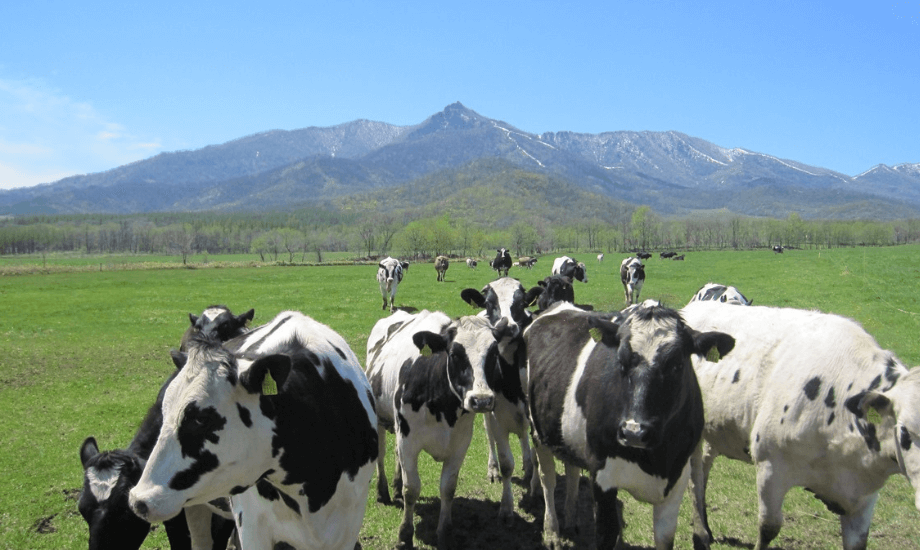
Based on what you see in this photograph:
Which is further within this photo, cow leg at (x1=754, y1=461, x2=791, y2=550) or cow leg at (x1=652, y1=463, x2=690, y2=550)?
cow leg at (x1=754, y1=461, x2=791, y2=550)

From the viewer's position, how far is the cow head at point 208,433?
3164mm

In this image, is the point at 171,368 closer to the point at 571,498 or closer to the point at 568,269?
the point at 571,498

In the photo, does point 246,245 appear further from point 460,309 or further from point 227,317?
point 227,317

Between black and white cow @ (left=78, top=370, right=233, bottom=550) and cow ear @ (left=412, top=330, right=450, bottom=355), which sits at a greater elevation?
cow ear @ (left=412, top=330, right=450, bottom=355)

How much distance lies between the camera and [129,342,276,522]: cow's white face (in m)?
3.15

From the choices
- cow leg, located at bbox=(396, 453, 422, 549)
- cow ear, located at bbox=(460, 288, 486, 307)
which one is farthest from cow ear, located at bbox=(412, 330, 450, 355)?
cow ear, located at bbox=(460, 288, 486, 307)

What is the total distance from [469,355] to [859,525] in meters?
3.92

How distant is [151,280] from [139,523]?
47.6 metres

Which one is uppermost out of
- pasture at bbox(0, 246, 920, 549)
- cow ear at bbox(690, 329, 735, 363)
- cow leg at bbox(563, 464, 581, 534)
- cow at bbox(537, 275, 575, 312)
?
cow ear at bbox(690, 329, 735, 363)

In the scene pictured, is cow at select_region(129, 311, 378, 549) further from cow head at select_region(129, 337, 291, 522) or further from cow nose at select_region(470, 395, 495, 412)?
cow nose at select_region(470, 395, 495, 412)

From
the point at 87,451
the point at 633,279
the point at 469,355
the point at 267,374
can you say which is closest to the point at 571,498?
the point at 469,355

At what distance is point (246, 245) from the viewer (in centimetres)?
19562

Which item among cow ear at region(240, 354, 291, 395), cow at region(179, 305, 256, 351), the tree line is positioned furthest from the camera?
the tree line

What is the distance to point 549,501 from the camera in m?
6.40
